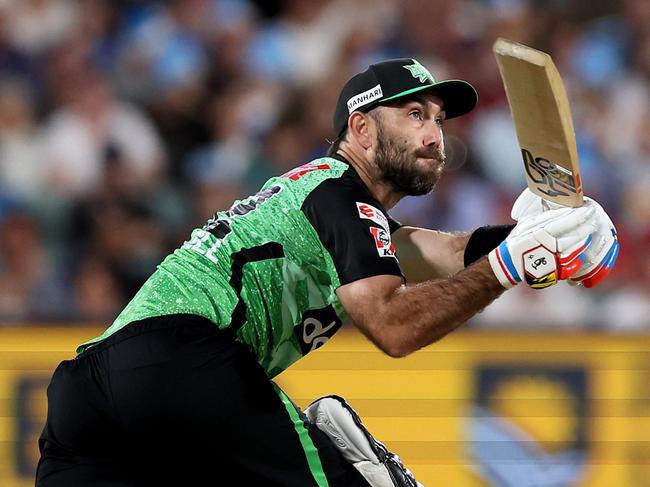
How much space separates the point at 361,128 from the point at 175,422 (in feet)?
4.19

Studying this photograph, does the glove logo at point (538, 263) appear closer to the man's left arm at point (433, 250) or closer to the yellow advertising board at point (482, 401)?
the man's left arm at point (433, 250)

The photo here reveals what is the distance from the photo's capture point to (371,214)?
3725 millimetres

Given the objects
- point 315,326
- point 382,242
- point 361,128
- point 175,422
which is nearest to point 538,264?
point 382,242

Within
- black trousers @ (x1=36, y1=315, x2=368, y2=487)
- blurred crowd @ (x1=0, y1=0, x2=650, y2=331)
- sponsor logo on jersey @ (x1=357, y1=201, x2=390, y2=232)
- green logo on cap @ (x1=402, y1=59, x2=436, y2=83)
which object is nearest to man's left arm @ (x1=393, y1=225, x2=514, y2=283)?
green logo on cap @ (x1=402, y1=59, x2=436, y2=83)

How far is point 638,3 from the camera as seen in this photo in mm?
8133

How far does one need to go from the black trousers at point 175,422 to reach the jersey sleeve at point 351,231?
1.43 feet

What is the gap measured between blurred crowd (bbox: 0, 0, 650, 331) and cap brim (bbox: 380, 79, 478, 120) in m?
2.95

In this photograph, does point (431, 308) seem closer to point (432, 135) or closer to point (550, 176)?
point (550, 176)

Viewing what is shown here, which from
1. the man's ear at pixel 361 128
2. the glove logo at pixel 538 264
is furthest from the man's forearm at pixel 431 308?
the man's ear at pixel 361 128

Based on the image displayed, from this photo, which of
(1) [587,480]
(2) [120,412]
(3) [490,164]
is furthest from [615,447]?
(2) [120,412]

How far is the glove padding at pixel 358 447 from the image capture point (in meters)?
3.72

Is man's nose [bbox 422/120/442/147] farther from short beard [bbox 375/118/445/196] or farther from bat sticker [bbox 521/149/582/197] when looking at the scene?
bat sticker [bbox 521/149/582/197]

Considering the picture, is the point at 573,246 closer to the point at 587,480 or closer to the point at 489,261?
the point at 489,261

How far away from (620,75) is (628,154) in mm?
624
